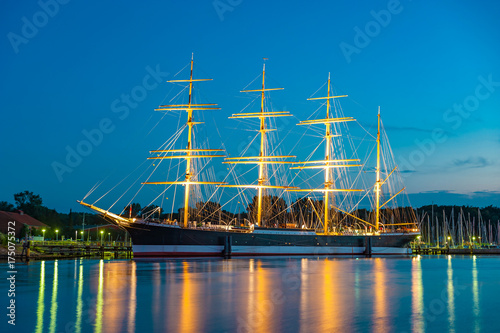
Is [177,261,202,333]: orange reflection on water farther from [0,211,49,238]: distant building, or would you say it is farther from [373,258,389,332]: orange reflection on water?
[0,211,49,238]: distant building

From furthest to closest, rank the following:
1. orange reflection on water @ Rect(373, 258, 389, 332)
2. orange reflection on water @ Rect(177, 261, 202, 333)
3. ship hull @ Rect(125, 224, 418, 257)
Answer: ship hull @ Rect(125, 224, 418, 257)
orange reflection on water @ Rect(373, 258, 389, 332)
orange reflection on water @ Rect(177, 261, 202, 333)

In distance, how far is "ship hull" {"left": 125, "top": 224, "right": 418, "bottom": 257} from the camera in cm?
6656

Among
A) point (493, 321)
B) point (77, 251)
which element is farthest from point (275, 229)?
point (493, 321)

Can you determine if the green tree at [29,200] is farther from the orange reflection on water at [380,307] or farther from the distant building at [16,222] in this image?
the orange reflection on water at [380,307]

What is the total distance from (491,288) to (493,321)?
1402cm

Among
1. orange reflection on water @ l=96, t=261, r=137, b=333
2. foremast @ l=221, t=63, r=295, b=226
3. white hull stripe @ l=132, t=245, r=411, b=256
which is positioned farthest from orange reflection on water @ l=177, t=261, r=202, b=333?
foremast @ l=221, t=63, r=295, b=226

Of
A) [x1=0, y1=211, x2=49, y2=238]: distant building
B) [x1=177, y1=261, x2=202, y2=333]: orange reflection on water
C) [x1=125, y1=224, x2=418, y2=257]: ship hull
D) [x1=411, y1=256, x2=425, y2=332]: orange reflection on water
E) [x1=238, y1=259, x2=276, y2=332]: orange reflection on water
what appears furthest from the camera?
[x1=0, y1=211, x2=49, y2=238]: distant building

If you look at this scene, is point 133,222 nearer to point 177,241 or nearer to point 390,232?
point 177,241

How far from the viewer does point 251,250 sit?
248 feet

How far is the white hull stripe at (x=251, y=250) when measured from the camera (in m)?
66.6

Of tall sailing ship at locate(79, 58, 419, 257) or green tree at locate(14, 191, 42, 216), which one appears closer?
tall sailing ship at locate(79, 58, 419, 257)

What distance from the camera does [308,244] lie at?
83.9 metres

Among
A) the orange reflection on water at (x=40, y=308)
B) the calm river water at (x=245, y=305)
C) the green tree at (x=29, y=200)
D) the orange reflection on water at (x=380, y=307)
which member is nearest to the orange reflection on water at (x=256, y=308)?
the calm river water at (x=245, y=305)

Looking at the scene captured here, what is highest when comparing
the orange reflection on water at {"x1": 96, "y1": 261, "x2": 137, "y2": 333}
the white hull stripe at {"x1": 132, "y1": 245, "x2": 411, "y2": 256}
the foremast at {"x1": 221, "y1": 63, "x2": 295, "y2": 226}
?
the foremast at {"x1": 221, "y1": 63, "x2": 295, "y2": 226}
